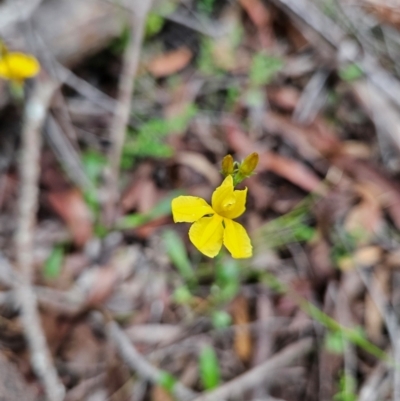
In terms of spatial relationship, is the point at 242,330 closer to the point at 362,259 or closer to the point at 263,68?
the point at 362,259

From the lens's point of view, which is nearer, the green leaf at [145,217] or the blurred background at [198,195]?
the blurred background at [198,195]

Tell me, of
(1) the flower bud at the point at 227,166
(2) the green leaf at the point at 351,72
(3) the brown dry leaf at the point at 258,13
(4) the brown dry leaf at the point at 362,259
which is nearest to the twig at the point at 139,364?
(4) the brown dry leaf at the point at 362,259

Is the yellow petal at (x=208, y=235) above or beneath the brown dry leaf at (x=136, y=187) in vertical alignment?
above

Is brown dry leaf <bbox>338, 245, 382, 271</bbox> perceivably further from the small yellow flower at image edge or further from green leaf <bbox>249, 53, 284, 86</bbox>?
the small yellow flower at image edge

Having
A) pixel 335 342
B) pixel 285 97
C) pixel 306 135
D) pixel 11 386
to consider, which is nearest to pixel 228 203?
pixel 11 386

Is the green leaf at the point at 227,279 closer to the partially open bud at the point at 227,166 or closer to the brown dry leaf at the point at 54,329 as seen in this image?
the brown dry leaf at the point at 54,329

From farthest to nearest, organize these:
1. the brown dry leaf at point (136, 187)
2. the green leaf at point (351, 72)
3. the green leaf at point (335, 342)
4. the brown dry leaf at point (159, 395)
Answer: the green leaf at point (351, 72)
the brown dry leaf at point (136, 187)
the green leaf at point (335, 342)
the brown dry leaf at point (159, 395)

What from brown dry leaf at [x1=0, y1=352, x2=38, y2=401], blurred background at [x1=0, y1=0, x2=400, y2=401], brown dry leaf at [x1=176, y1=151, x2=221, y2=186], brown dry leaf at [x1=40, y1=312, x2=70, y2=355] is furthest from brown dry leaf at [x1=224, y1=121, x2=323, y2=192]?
brown dry leaf at [x1=0, y1=352, x2=38, y2=401]

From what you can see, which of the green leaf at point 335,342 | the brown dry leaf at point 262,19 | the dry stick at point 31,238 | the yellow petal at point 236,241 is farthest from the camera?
the brown dry leaf at point 262,19

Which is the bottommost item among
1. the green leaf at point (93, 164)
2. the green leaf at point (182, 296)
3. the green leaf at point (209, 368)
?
the green leaf at point (209, 368)
